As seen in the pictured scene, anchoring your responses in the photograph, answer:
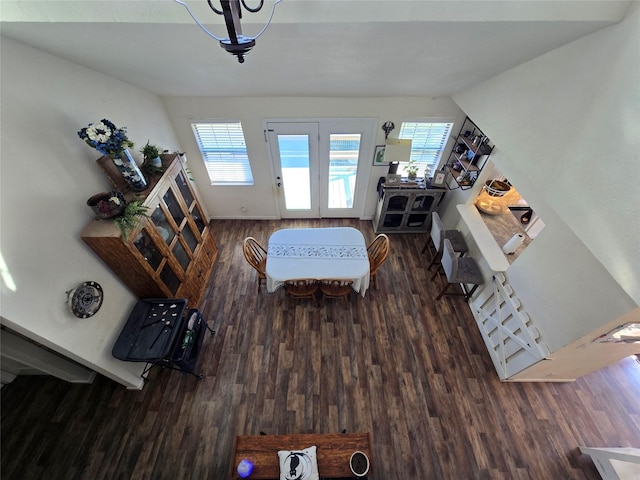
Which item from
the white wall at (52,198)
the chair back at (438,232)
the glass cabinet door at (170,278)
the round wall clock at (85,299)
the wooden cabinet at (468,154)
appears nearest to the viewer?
the white wall at (52,198)

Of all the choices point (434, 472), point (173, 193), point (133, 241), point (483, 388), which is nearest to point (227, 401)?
point (133, 241)

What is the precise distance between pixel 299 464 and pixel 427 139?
393 centimetres

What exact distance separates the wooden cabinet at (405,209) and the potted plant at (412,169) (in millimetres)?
205

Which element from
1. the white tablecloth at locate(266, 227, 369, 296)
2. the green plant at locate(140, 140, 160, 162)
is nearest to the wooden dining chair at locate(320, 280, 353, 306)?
the white tablecloth at locate(266, 227, 369, 296)

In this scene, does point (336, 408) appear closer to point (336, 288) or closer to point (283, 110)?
point (336, 288)

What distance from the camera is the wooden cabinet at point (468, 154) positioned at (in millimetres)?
3113

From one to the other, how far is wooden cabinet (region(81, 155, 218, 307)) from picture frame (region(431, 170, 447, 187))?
3420 millimetres

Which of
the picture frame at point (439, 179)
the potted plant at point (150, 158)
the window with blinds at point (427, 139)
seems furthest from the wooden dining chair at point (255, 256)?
the picture frame at point (439, 179)

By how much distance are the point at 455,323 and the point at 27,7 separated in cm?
448

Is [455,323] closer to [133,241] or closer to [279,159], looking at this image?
[279,159]

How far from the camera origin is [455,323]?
3.35m

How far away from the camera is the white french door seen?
11.7ft

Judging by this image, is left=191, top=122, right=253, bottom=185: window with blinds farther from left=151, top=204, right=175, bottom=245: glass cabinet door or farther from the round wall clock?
the round wall clock

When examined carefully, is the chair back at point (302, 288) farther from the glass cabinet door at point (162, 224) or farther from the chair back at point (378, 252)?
the glass cabinet door at point (162, 224)
